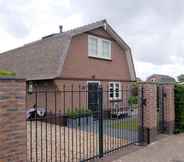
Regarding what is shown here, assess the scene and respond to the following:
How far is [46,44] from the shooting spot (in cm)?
1543

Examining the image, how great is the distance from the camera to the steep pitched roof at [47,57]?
42.9 feet

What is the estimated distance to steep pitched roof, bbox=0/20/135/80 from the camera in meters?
13.1

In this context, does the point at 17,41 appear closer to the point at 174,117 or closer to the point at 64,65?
the point at 64,65

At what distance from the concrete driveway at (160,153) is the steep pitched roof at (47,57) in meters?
6.96

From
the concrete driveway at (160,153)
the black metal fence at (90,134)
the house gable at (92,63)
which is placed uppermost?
the house gable at (92,63)

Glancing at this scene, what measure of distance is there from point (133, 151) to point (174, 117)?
3440 mm

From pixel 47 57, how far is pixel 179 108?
→ 8379mm

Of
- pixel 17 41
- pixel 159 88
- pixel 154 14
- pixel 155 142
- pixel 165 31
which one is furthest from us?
pixel 17 41

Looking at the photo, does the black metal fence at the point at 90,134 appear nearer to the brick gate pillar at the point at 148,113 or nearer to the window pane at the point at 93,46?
the brick gate pillar at the point at 148,113

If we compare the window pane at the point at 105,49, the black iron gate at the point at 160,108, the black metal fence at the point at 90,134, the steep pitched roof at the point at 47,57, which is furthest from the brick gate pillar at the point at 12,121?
the window pane at the point at 105,49

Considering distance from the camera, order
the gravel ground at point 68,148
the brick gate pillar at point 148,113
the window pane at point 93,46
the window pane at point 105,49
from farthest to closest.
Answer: the window pane at point 105,49 < the window pane at point 93,46 < the brick gate pillar at point 148,113 < the gravel ground at point 68,148

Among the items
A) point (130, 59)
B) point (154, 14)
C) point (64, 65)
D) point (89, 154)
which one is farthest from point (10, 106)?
point (130, 59)

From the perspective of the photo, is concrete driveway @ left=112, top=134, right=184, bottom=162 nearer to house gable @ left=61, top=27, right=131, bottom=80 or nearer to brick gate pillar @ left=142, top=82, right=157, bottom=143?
brick gate pillar @ left=142, top=82, right=157, bottom=143

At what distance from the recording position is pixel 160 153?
6.22 metres
